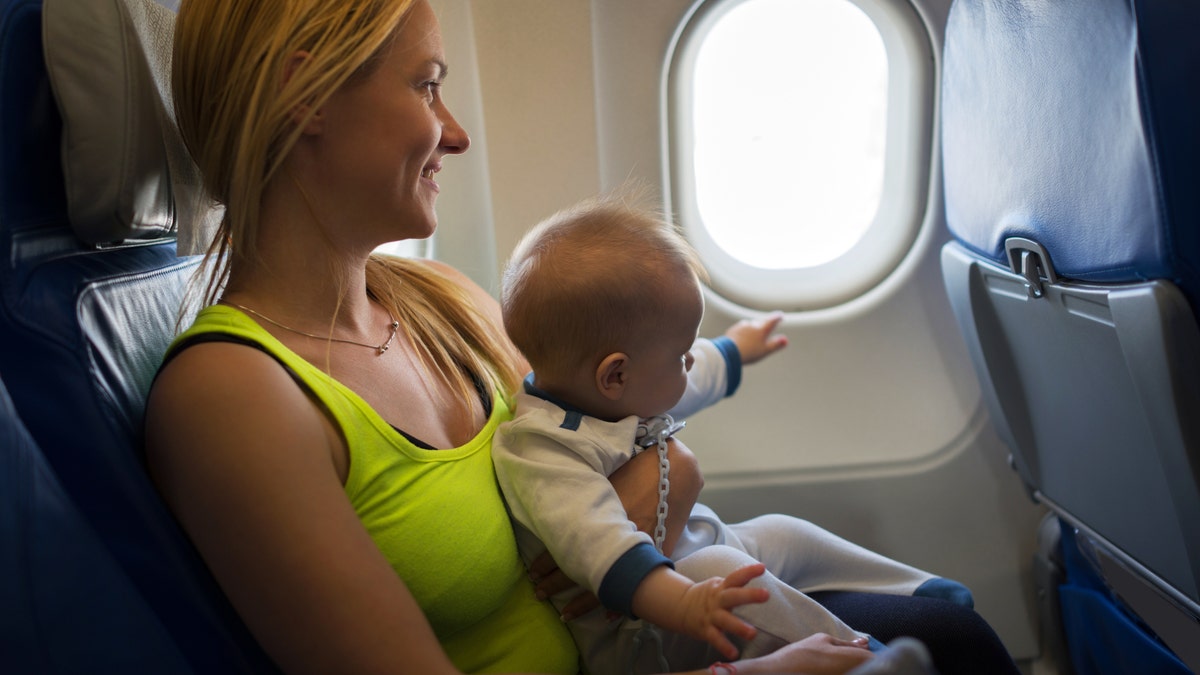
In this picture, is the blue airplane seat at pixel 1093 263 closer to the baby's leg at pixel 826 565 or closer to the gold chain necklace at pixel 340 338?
the baby's leg at pixel 826 565

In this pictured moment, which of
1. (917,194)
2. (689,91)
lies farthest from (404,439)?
(917,194)

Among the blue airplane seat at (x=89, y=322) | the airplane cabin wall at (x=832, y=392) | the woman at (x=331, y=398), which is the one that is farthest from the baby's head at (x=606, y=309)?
the airplane cabin wall at (x=832, y=392)

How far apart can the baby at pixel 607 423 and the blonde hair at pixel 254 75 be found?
1.14ft

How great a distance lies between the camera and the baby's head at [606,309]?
1.26m

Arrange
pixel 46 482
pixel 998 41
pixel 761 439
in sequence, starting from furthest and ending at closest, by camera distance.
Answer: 1. pixel 761 439
2. pixel 998 41
3. pixel 46 482

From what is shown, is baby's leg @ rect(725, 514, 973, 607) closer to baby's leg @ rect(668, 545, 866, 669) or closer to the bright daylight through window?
baby's leg @ rect(668, 545, 866, 669)

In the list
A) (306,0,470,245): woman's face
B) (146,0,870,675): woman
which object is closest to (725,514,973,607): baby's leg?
(146,0,870,675): woman

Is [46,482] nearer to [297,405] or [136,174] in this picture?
[297,405]

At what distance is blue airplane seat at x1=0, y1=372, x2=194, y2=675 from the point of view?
0.83 m

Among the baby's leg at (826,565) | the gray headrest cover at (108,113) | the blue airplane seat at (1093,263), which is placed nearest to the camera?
the blue airplane seat at (1093,263)

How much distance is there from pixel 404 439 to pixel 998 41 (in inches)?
40.5

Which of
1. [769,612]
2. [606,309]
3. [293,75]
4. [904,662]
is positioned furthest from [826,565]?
[293,75]

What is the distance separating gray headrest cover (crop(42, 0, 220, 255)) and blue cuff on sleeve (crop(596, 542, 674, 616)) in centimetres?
70

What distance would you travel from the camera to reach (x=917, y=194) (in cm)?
216
